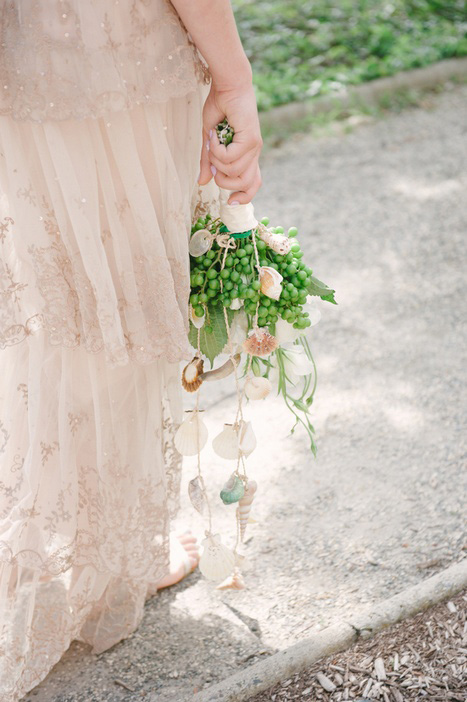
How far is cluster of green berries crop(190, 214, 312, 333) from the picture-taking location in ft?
5.16

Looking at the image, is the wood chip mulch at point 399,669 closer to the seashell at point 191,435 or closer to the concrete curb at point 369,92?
the seashell at point 191,435

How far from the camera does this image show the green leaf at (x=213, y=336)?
163 centimetres

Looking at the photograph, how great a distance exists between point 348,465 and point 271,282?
1.02 m

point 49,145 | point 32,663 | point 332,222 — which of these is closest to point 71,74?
point 49,145

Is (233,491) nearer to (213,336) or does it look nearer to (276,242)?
(213,336)

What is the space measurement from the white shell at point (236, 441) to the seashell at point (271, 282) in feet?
1.06

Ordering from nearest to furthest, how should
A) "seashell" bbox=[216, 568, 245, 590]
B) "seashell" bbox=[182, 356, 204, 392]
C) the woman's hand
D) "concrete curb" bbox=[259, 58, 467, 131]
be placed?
the woman's hand
"seashell" bbox=[182, 356, 204, 392]
"seashell" bbox=[216, 568, 245, 590]
"concrete curb" bbox=[259, 58, 467, 131]

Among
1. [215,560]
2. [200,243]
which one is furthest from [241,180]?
[215,560]

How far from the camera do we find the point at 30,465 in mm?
1627

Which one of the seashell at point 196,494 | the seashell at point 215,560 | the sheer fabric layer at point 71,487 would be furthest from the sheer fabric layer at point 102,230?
the seashell at point 215,560

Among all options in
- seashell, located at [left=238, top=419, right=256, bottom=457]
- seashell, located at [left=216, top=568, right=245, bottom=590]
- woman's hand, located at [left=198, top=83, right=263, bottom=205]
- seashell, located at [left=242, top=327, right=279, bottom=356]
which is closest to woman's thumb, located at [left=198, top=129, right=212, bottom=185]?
woman's hand, located at [left=198, top=83, right=263, bottom=205]

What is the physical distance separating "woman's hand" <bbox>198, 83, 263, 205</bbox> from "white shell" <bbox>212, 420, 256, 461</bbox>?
486 mm

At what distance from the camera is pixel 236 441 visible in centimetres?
175

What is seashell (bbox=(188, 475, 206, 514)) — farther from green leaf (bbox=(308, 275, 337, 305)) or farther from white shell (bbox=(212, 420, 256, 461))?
green leaf (bbox=(308, 275, 337, 305))
